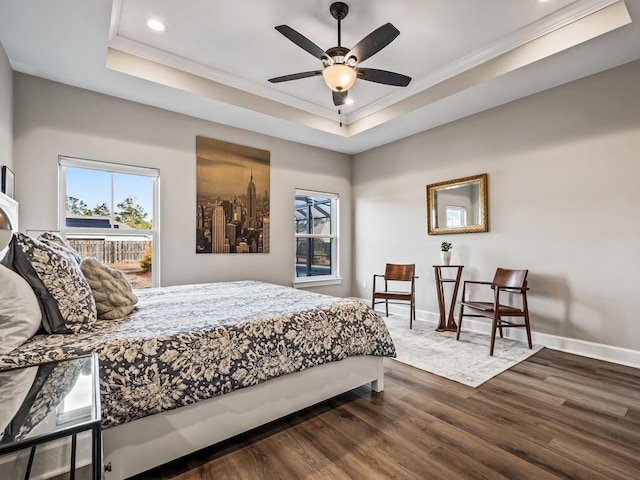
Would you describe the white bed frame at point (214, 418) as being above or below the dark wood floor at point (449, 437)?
above

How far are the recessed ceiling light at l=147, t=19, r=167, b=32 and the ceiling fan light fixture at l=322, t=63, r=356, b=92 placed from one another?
152 centimetres

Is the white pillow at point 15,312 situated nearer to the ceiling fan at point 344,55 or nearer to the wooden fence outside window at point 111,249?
the ceiling fan at point 344,55

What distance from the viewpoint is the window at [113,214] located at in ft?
11.0

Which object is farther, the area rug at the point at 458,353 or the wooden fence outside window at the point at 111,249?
the wooden fence outside window at the point at 111,249

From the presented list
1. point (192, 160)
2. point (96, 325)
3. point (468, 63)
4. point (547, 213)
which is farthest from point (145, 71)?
point (547, 213)

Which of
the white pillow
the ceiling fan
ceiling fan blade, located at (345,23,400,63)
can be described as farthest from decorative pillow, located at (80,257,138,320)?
ceiling fan blade, located at (345,23,400,63)

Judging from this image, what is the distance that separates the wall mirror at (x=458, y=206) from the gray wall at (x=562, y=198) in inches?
3.6

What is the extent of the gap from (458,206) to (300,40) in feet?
9.68

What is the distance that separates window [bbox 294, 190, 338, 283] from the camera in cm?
518

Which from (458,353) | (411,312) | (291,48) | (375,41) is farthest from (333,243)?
(375,41)

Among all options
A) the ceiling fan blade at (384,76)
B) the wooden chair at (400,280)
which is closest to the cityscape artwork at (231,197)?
the wooden chair at (400,280)

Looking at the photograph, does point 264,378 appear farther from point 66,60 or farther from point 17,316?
point 66,60

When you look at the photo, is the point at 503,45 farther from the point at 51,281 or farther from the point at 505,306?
the point at 51,281

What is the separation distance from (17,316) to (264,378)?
1.15 metres
